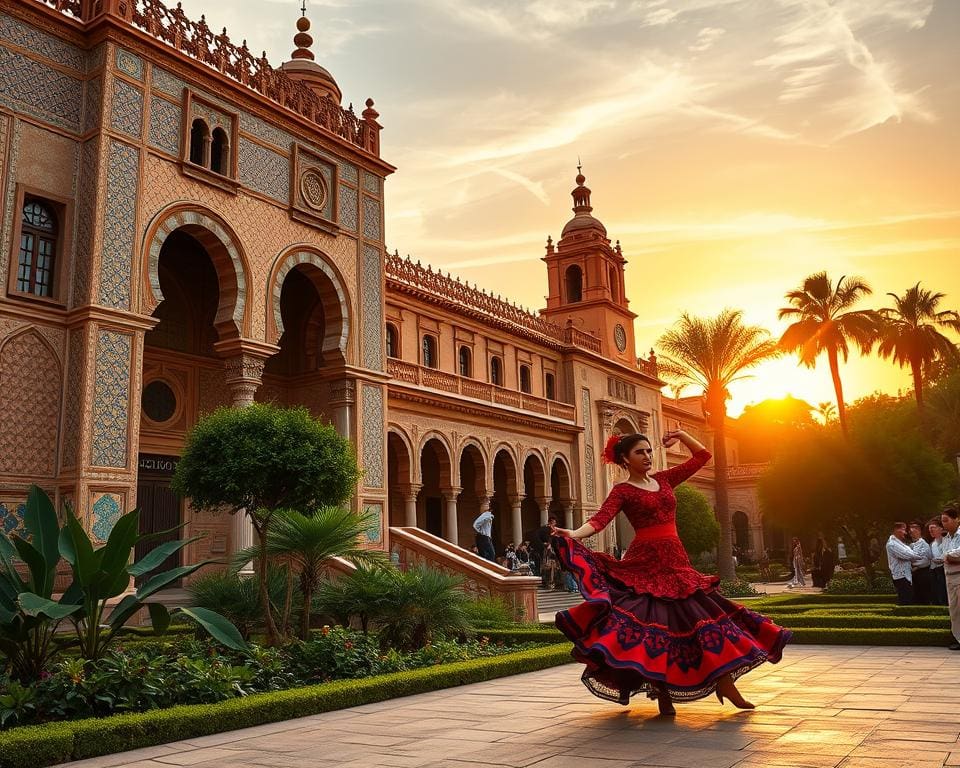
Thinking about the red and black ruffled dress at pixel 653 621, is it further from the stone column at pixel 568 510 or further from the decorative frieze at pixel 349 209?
the stone column at pixel 568 510

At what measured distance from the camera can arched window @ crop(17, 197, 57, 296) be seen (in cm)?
1302

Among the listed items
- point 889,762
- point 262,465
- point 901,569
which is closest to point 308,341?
point 262,465

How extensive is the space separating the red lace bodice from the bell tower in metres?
29.0

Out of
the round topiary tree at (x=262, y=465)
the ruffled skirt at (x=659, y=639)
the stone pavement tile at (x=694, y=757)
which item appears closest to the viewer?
the stone pavement tile at (x=694, y=757)

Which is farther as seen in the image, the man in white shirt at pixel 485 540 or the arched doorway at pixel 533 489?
the arched doorway at pixel 533 489

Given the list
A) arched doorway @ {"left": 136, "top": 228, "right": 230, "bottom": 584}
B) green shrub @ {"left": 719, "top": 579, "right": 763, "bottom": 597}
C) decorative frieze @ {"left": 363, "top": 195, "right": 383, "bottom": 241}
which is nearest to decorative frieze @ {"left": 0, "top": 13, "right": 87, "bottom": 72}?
arched doorway @ {"left": 136, "top": 228, "right": 230, "bottom": 584}

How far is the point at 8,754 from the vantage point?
4.71 metres

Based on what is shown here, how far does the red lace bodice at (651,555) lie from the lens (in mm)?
5820

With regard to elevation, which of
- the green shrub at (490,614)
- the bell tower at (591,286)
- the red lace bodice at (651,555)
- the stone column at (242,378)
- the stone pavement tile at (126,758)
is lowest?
the stone pavement tile at (126,758)

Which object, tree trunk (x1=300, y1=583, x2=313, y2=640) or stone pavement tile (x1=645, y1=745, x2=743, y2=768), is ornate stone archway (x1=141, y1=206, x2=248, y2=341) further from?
stone pavement tile (x1=645, y1=745, x2=743, y2=768)

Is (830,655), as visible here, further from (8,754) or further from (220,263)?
(220,263)

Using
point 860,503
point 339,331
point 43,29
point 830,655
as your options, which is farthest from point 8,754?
point 860,503

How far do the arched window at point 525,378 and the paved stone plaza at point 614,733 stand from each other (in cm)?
2297

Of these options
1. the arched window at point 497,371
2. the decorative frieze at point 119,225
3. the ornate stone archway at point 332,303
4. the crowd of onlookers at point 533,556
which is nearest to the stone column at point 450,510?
the crowd of onlookers at point 533,556
